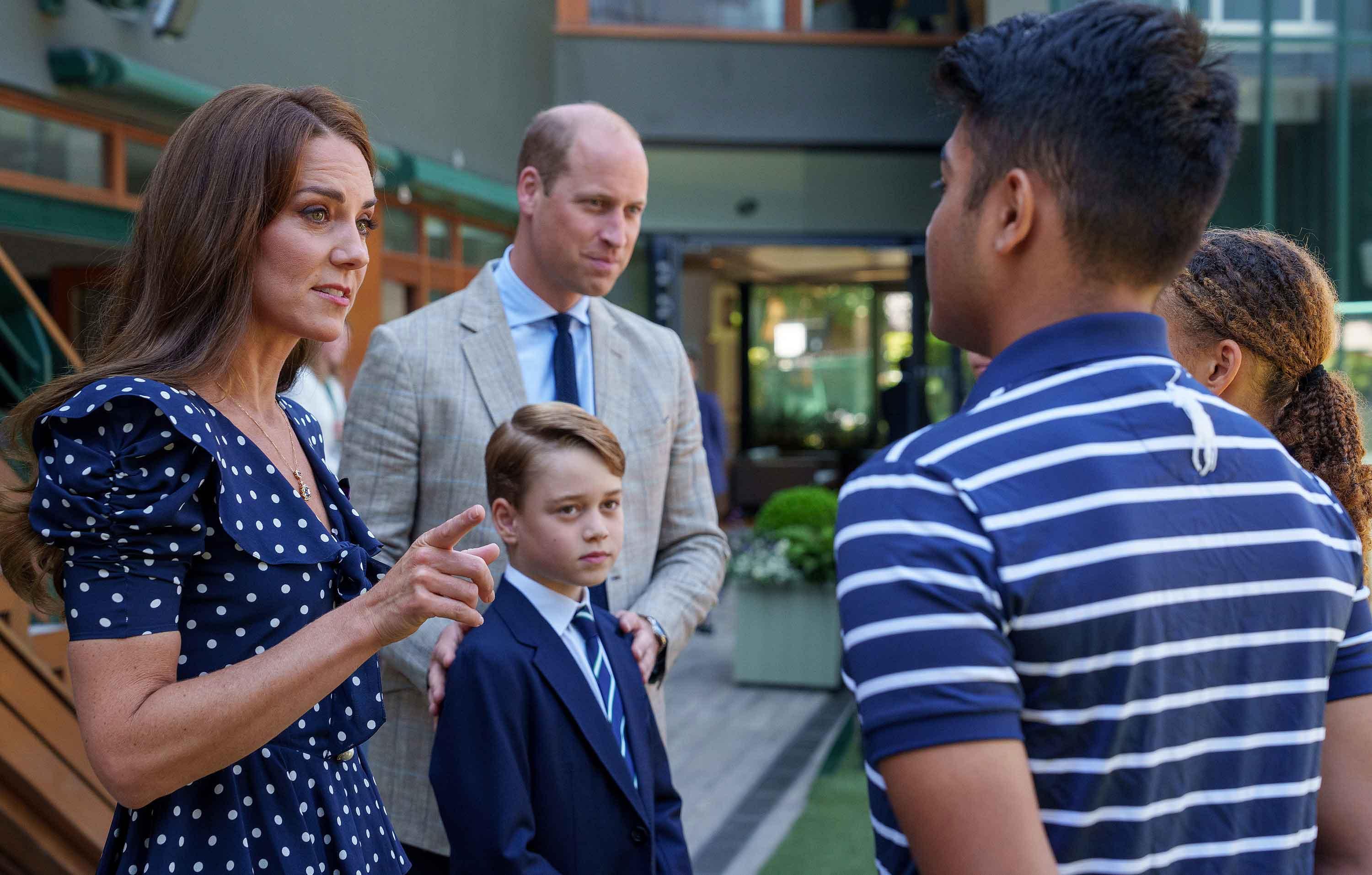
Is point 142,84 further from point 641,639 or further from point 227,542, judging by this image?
point 227,542

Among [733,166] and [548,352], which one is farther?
[733,166]

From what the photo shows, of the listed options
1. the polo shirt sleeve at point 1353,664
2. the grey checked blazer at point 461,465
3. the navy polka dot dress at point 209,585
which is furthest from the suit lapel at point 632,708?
the polo shirt sleeve at point 1353,664

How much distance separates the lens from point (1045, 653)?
102 cm

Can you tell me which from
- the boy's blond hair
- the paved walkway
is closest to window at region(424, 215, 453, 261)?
the paved walkway

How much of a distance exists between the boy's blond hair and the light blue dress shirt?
25 cm

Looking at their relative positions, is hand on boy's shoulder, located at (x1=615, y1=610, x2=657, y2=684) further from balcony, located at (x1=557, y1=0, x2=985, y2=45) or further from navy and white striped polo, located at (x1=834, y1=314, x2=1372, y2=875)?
balcony, located at (x1=557, y1=0, x2=985, y2=45)

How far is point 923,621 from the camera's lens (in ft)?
3.24

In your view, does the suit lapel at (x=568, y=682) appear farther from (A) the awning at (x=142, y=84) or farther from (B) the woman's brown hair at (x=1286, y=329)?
(A) the awning at (x=142, y=84)

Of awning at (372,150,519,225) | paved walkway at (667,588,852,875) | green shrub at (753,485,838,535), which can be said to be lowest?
paved walkway at (667,588,852,875)

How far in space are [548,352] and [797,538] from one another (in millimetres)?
5145

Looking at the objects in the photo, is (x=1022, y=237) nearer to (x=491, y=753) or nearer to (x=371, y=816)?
(x=371, y=816)

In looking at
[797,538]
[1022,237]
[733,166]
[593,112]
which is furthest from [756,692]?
[733,166]

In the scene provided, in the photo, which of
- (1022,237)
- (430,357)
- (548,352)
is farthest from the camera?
(548,352)

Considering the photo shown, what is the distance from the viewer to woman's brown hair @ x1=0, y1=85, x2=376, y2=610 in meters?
1.63
